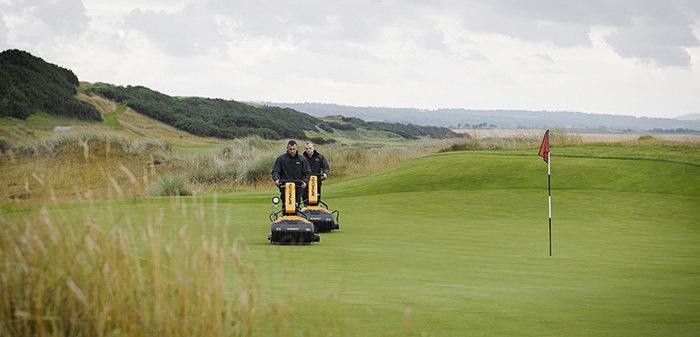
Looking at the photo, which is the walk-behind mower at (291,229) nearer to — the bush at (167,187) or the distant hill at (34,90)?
the bush at (167,187)

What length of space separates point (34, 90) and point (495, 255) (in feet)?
217

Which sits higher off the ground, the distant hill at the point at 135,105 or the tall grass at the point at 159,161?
the distant hill at the point at 135,105

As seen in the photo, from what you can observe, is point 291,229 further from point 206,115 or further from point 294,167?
point 206,115

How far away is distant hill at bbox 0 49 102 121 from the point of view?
208 ft

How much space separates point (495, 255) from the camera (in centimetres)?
988

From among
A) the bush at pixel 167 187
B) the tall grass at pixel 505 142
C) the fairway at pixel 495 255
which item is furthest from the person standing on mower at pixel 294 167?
the tall grass at pixel 505 142

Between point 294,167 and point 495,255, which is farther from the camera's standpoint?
point 294,167

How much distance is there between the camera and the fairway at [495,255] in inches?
211

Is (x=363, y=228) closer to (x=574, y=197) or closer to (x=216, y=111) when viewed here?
→ (x=574, y=197)

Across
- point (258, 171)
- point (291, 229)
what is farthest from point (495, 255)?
point (258, 171)

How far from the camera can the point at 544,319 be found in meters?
5.48

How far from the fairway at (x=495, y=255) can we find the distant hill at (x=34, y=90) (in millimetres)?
48264

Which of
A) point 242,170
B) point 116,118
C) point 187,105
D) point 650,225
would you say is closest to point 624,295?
point 650,225

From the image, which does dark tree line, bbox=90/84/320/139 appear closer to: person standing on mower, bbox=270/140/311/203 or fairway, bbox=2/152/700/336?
fairway, bbox=2/152/700/336
